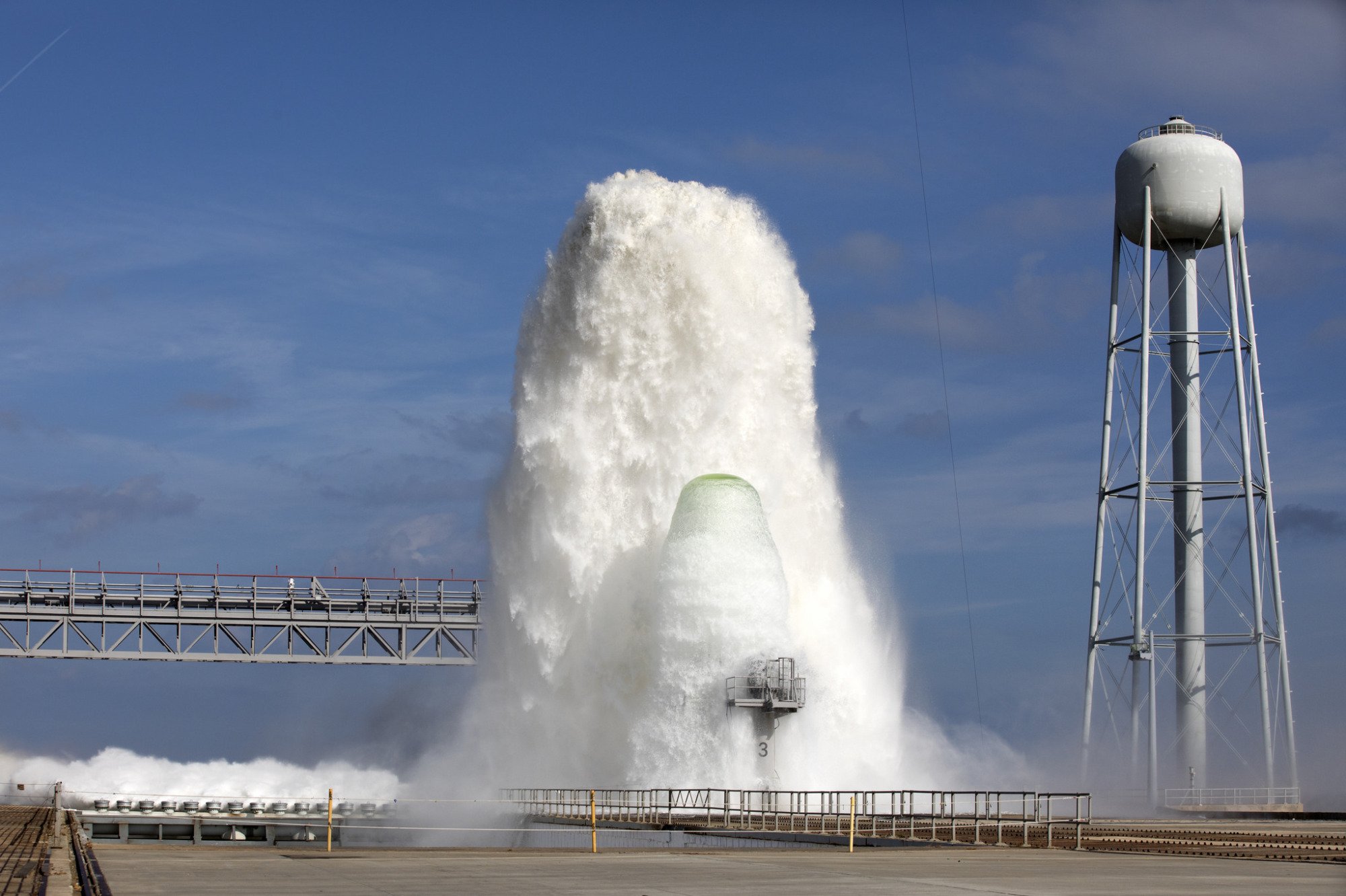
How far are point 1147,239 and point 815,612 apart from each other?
1688cm

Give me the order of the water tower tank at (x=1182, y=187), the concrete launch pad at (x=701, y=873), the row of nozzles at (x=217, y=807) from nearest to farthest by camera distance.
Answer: the concrete launch pad at (x=701, y=873)
the water tower tank at (x=1182, y=187)
the row of nozzles at (x=217, y=807)

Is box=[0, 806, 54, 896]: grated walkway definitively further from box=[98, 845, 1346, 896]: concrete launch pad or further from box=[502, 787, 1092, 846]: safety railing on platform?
box=[502, 787, 1092, 846]: safety railing on platform

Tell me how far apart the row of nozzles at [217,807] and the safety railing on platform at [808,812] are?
17564 millimetres

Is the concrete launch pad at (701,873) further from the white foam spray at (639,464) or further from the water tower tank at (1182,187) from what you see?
the water tower tank at (1182,187)

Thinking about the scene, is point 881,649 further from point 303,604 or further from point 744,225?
point 303,604

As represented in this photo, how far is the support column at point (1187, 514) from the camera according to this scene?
52.4m

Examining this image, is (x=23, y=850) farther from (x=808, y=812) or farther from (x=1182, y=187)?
(x=1182, y=187)

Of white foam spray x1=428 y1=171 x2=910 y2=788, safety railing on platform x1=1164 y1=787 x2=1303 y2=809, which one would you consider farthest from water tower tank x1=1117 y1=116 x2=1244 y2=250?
safety railing on platform x1=1164 y1=787 x2=1303 y2=809

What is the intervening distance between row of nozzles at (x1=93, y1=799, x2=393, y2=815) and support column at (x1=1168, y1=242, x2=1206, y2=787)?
29368 mm

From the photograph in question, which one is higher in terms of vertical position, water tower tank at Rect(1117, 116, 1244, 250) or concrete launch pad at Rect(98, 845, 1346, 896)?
water tower tank at Rect(1117, 116, 1244, 250)

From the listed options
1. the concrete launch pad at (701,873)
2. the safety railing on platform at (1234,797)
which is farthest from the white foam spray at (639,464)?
the concrete launch pad at (701,873)

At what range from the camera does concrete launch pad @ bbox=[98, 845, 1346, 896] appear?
1927 cm

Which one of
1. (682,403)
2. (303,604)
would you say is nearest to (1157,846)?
(682,403)

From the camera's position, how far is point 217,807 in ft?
220
